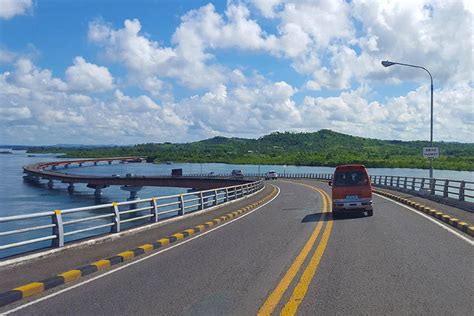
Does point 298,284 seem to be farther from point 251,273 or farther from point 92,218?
point 92,218

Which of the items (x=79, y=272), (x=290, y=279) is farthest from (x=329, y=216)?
(x=79, y=272)

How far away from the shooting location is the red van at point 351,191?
20672 mm

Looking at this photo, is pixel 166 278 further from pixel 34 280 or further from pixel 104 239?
pixel 104 239

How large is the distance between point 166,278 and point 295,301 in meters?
2.74

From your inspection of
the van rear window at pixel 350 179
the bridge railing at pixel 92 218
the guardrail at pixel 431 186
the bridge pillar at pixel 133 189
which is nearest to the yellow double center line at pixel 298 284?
the bridge railing at pixel 92 218

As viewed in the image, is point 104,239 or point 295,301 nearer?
point 295,301

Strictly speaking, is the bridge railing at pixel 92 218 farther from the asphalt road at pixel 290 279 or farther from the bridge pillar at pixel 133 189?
the bridge pillar at pixel 133 189

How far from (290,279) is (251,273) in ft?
2.90

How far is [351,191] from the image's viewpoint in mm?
20953

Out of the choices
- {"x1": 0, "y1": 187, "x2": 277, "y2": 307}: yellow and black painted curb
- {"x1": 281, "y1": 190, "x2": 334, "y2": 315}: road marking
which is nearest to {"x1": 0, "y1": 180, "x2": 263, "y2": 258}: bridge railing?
{"x1": 0, "y1": 187, "x2": 277, "y2": 307}: yellow and black painted curb

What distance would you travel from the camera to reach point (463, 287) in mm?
8023

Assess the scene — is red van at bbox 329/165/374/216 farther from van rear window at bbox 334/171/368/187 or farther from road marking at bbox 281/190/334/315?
road marking at bbox 281/190/334/315

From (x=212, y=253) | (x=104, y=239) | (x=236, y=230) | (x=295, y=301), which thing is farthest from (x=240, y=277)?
(x=236, y=230)

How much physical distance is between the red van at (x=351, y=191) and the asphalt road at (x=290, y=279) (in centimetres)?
604
